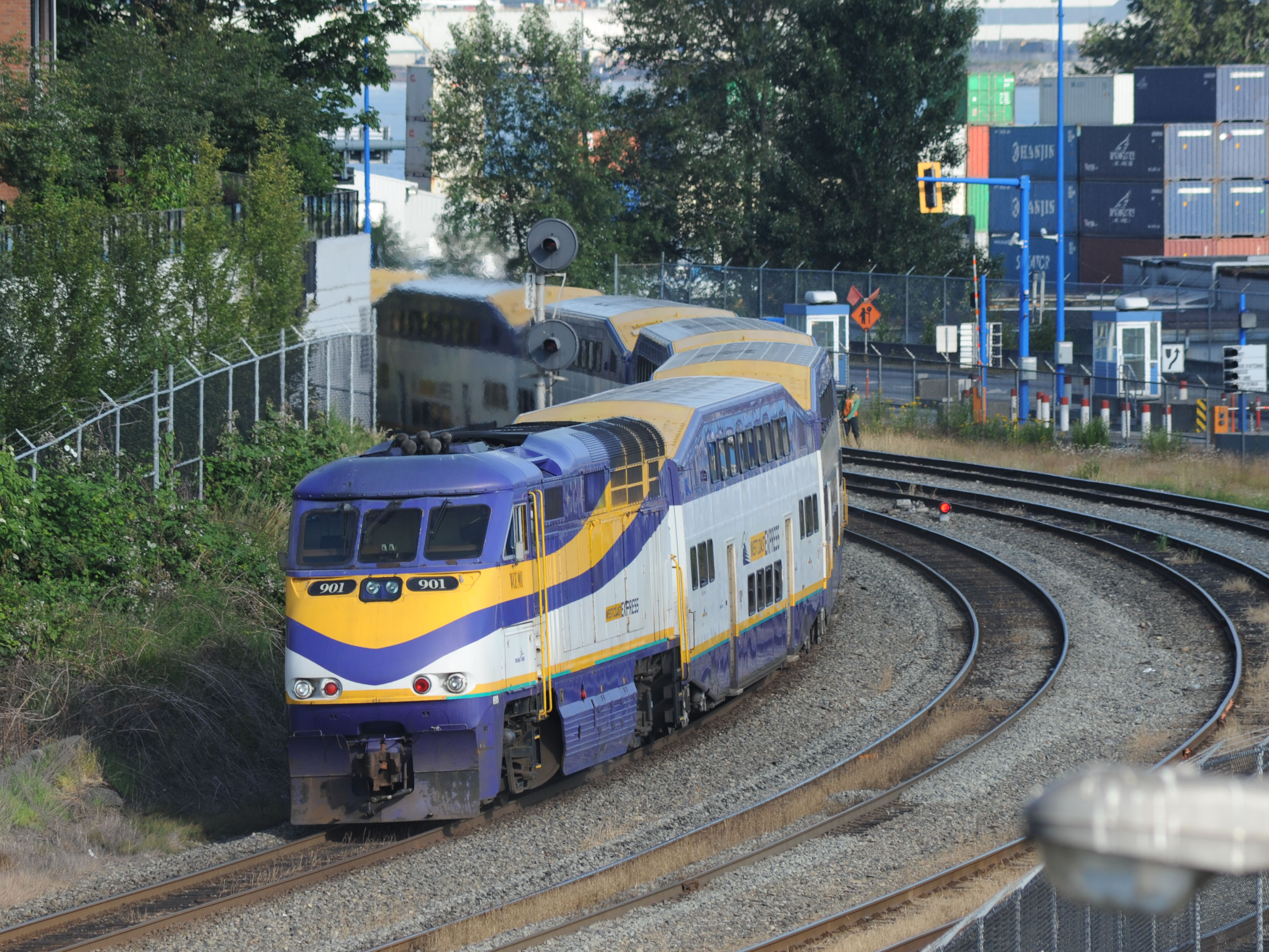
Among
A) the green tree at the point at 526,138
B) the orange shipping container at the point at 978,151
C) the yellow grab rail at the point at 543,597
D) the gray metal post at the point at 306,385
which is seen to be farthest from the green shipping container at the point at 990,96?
the yellow grab rail at the point at 543,597

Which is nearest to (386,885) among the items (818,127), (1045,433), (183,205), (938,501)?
(183,205)

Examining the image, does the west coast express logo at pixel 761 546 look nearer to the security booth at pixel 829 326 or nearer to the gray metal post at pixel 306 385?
the gray metal post at pixel 306 385

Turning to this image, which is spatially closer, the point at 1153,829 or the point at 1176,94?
the point at 1153,829

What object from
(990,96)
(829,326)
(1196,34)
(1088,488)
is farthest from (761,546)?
(990,96)

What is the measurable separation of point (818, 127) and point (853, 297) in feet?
28.1

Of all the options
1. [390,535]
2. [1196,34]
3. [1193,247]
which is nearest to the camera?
[390,535]

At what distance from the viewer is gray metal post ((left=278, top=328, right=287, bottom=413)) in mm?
22953

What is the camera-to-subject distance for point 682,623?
51.9 feet

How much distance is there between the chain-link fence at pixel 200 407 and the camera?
1933 cm

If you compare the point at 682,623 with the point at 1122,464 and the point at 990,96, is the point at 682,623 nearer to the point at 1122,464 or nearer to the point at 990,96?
the point at 1122,464

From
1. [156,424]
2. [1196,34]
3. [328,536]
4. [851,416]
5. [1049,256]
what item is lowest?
[328,536]

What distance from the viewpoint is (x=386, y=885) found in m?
12.2

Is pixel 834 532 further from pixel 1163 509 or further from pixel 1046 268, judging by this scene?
pixel 1046 268

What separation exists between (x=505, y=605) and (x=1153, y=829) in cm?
1115
